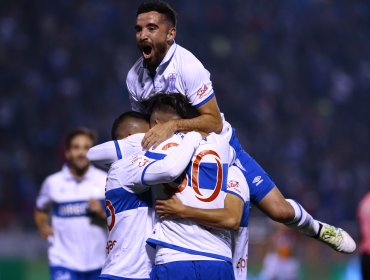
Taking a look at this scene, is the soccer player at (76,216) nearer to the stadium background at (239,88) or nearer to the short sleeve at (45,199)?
the short sleeve at (45,199)

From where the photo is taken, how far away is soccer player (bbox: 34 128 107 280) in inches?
333

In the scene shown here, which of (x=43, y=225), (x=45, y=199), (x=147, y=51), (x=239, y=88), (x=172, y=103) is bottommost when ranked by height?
(x=43, y=225)

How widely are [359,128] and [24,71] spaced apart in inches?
278

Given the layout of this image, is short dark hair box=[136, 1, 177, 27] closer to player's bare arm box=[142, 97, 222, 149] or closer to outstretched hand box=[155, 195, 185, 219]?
player's bare arm box=[142, 97, 222, 149]

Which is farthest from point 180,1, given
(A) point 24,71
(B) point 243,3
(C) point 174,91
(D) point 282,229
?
(C) point 174,91

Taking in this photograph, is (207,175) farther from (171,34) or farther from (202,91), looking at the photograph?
(171,34)

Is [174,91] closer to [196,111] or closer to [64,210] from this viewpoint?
[196,111]

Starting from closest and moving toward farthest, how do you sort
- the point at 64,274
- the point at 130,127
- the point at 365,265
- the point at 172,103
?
the point at 172,103
the point at 130,127
the point at 365,265
the point at 64,274

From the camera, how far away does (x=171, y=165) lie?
4.80 meters

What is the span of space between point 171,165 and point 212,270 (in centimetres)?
59

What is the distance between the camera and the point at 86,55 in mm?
19266

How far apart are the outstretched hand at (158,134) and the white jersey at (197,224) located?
101 millimetres

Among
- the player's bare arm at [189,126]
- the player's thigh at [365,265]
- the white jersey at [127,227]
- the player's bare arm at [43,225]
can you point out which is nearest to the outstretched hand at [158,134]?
the player's bare arm at [189,126]

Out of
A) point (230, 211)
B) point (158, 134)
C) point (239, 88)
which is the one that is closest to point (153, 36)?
point (158, 134)
